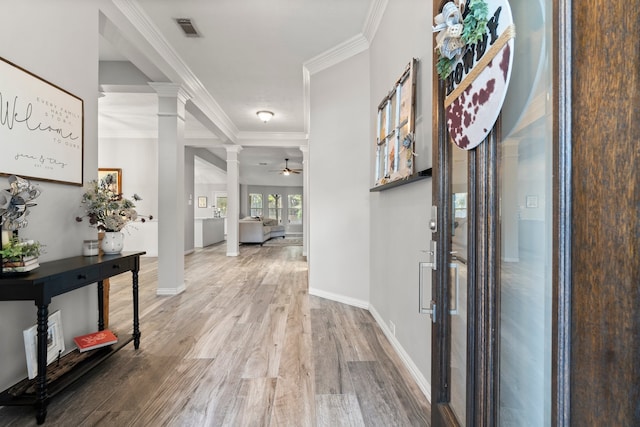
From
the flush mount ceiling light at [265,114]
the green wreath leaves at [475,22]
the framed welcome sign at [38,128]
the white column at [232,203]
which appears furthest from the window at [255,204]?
the green wreath leaves at [475,22]

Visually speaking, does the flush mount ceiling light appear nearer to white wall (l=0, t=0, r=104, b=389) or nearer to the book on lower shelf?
white wall (l=0, t=0, r=104, b=389)

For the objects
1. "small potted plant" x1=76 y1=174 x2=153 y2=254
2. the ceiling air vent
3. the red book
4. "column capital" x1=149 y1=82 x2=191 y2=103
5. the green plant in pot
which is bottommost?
the red book

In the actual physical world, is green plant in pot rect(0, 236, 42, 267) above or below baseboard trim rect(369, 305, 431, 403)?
above

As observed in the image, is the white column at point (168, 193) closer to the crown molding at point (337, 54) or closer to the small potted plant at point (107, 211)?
the small potted plant at point (107, 211)

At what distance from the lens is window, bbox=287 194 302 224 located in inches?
614

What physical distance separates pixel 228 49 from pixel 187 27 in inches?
19.8

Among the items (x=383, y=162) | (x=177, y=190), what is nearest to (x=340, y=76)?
(x=383, y=162)

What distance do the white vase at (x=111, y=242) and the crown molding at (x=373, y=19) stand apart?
2793 mm

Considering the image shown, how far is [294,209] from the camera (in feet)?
51.4

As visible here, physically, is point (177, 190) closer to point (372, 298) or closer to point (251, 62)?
point (251, 62)

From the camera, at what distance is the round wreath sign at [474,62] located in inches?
29.5

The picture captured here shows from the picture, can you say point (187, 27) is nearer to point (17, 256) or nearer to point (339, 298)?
point (17, 256)

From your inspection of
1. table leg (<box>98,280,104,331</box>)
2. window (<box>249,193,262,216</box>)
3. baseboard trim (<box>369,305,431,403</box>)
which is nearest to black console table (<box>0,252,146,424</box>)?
table leg (<box>98,280,104,331</box>)

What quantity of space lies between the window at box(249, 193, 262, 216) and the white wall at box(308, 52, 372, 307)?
38.5ft
